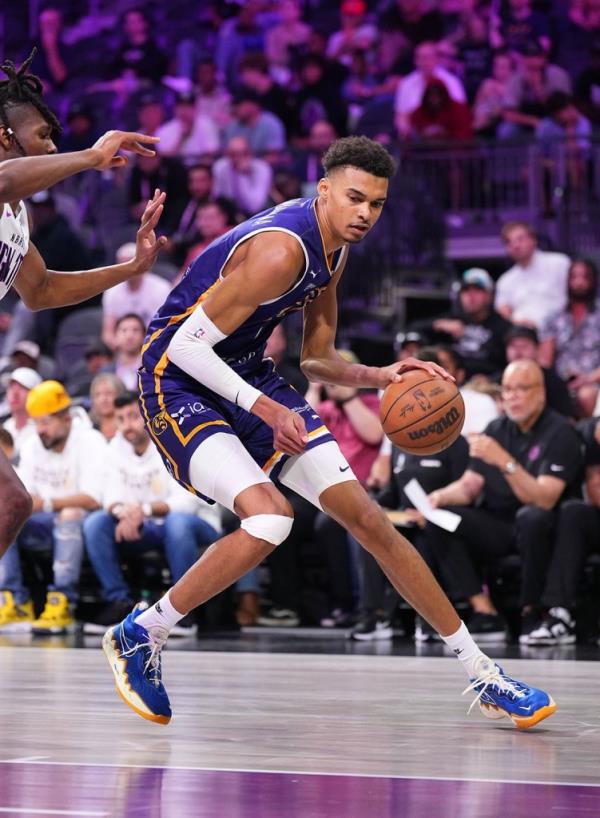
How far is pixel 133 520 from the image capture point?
8000mm

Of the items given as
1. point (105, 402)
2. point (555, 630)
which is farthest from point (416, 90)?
point (555, 630)

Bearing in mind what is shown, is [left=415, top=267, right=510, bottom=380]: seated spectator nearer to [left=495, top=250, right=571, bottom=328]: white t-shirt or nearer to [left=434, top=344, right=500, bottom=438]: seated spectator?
[left=495, top=250, right=571, bottom=328]: white t-shirt

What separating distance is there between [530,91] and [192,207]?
289cm

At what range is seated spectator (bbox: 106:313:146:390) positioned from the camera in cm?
932

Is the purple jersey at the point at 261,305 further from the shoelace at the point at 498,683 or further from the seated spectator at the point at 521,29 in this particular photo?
the seated spectator at the point at 521,29

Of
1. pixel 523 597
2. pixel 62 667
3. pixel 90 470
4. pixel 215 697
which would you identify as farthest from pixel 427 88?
pixel 215 697

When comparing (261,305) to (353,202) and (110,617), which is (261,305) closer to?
(353,202)

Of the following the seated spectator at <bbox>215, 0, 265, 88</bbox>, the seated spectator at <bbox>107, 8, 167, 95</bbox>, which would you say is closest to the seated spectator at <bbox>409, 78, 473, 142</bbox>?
the seated spectator at <bbox>215, 0, 265, 88</bbox>

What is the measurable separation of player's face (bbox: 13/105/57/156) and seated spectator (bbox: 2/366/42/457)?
4.87 metres

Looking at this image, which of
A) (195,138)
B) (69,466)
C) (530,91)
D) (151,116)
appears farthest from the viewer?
(151,116)

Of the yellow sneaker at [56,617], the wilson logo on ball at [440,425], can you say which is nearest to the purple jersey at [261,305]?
the wilson logo on ball at [440,425]

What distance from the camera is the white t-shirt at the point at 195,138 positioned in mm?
12188

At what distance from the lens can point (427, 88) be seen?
11383mm

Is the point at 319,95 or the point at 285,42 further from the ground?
the point at 285,42
